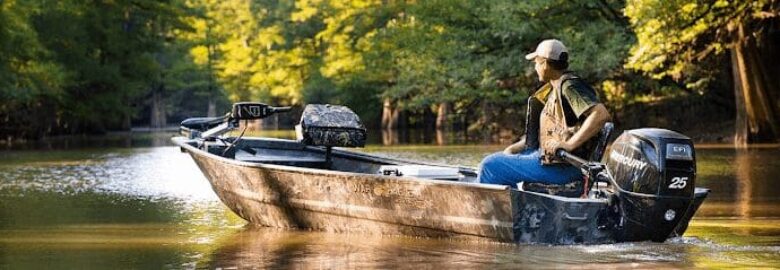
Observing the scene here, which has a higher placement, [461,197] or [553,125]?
[553,125]

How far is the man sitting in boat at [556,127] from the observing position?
11.1 meters

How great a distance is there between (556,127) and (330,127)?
382 centimetres

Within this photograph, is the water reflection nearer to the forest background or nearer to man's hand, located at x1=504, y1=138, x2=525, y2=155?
the forest background

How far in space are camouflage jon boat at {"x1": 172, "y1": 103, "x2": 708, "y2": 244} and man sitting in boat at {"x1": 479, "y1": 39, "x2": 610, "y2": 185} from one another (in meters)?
0.15

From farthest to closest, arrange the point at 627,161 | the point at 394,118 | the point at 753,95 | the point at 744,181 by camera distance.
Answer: the point at 394,118
the point at 753,95
the point at 744,181
the point at 627,161

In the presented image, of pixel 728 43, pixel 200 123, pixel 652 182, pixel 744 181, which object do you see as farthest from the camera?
pixel 728 43

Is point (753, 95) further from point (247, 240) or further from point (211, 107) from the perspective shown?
point (211, 107)

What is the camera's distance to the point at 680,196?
35.6ft

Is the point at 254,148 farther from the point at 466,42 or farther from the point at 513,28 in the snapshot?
the point at 466,42

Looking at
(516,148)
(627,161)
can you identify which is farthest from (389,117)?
(627,161)

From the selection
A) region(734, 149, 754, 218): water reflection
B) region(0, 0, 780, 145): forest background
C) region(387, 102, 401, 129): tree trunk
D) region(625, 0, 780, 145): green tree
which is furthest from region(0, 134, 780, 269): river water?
region(387, 102, 401, 129): tree trunk

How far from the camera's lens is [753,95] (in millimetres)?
30734

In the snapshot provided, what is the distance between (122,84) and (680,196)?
50814 millimetres

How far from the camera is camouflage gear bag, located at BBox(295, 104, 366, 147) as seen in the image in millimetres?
14688
